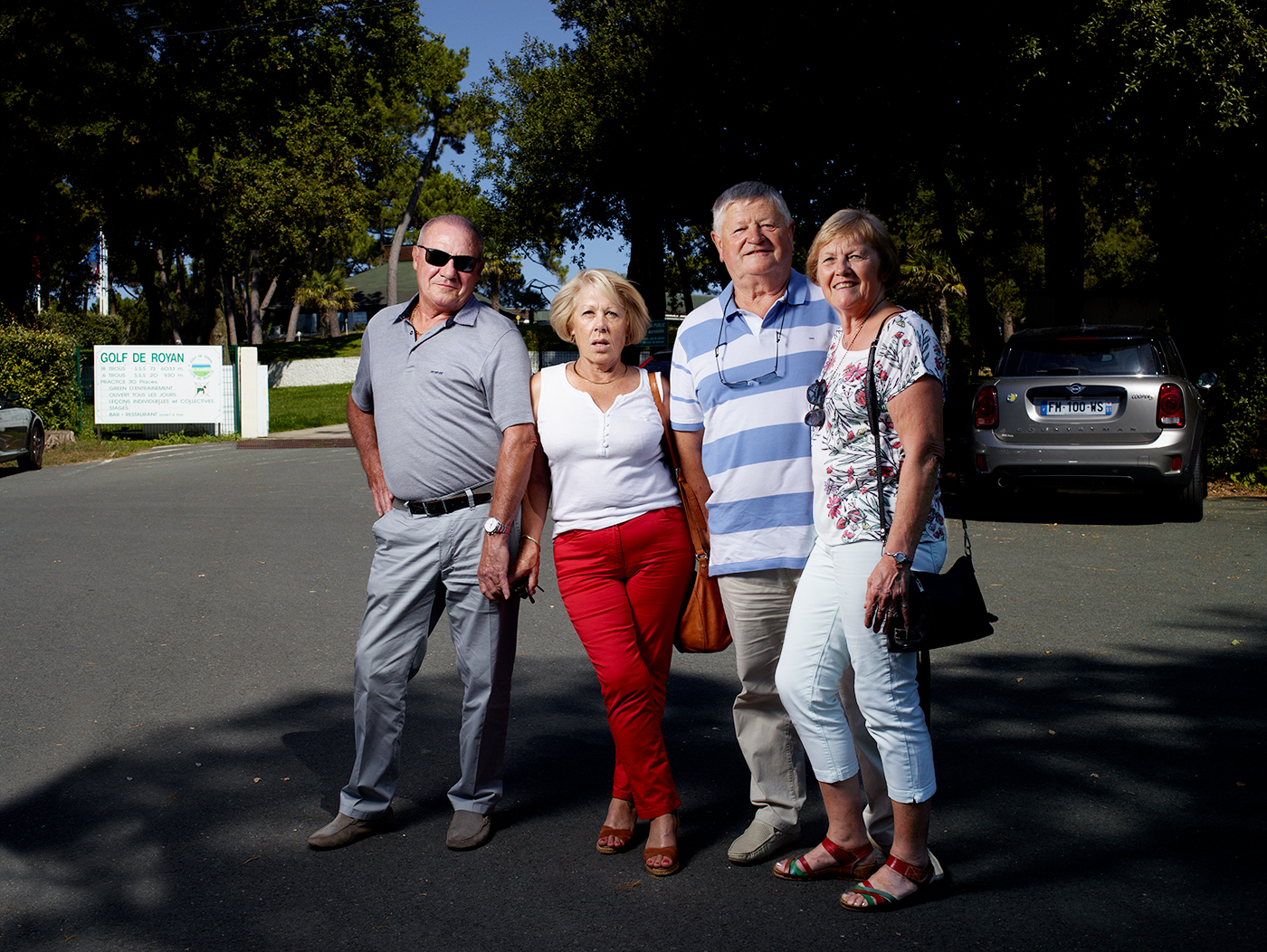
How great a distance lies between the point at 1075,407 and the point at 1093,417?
17 centimetres

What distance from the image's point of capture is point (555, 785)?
4305 millimetres

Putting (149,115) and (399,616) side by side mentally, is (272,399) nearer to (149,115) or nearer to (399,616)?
(149,115)

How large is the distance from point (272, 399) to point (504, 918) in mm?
31566

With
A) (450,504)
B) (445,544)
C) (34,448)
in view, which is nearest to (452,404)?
(450,504)

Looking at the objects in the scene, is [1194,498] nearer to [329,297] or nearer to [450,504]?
[450,504]

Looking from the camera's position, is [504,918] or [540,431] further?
[540,431]

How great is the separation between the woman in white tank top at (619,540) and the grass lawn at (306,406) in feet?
51.8

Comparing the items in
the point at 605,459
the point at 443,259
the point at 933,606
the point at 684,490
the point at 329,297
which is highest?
the point at 329,297

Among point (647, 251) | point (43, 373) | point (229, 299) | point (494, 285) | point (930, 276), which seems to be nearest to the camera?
point (43, 373)

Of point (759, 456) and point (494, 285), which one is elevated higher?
point (494, 285)

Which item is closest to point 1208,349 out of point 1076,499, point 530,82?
point 1076,499

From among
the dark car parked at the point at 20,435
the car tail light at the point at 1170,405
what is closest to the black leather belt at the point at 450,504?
the car tail light at the point at 1170,405

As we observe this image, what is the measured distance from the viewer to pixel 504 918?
3236mm

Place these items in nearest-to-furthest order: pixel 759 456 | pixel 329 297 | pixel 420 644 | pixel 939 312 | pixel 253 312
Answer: pixel 759 456
pixel 420 644
pixel 939 312
pixel 253 312
pixel 329 297
